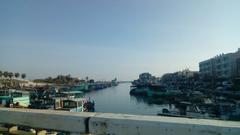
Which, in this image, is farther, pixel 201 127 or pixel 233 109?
pixel 233 109

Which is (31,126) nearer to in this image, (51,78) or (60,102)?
(60,102)

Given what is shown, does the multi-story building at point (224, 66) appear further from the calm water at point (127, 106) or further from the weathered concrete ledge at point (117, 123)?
the weathered concrete ledge at point (117, 123)

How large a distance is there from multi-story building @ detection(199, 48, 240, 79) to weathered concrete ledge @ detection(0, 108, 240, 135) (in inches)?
3331

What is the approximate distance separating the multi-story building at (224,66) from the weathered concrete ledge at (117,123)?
84.6 meters

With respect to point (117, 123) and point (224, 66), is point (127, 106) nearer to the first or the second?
point (224, 66)

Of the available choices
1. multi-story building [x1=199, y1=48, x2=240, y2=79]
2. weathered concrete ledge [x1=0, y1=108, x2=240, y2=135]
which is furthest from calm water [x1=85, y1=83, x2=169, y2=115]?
weathered concrete ledge [x1=0, y1=108, x2=240, y2=135]

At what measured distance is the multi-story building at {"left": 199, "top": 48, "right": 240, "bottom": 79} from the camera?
8113cm

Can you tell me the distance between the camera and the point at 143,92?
3799 inches

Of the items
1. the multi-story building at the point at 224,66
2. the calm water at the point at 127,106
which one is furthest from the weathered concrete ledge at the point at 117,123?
the multi-story building at the point at 224,66

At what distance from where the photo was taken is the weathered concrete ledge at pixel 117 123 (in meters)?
2.10

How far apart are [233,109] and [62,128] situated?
37291 millimetres

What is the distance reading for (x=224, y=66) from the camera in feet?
286

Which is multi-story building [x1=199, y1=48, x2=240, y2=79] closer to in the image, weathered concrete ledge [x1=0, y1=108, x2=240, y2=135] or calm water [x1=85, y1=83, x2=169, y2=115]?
calm water [x1=85, y1=83, x2=169, y2=115]

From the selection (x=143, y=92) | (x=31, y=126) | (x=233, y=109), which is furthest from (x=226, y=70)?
(x=31, y=126)
